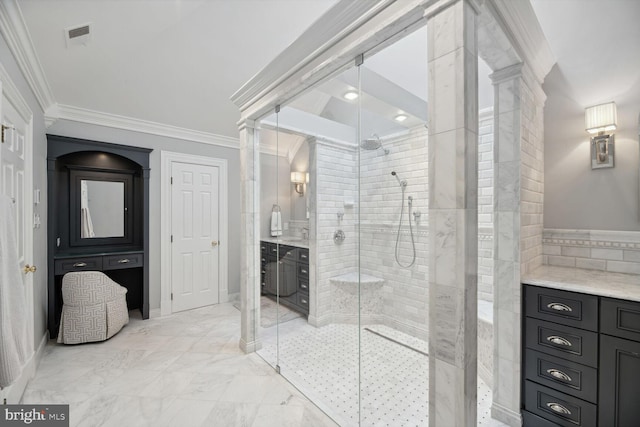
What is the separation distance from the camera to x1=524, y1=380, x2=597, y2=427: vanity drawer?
1473 mm

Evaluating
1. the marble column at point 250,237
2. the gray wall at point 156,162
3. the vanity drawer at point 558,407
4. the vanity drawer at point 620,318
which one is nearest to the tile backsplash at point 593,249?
the vanity drawer at point 620,318

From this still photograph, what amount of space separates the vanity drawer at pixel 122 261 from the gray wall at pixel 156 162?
143 mm

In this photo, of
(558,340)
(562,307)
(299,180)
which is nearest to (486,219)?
(562,307)

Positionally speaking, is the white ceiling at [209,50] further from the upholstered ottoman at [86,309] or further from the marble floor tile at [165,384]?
the marble floor tile at [165,384]

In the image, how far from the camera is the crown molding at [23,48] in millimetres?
1739

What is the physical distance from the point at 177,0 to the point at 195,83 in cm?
103

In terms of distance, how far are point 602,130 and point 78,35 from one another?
4125mm

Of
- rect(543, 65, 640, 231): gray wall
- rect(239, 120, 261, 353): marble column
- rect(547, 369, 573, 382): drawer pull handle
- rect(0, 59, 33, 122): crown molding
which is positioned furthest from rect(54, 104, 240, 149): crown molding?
rect(547, 369, 573, 382): drawer pull handle

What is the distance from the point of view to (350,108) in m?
2.18

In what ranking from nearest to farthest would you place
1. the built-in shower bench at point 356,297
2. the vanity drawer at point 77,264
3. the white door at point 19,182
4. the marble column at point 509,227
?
1. the marble column at point 509,227
2. the white door at point 19,182
3. the built-in shower bench at point 356,297
4. the vanity drawer at point 77,264

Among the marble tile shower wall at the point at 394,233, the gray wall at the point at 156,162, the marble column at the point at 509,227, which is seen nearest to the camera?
the marble column at the point at 509,227

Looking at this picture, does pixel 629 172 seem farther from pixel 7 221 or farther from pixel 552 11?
pixel 7 221

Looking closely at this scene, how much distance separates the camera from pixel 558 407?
1562mm

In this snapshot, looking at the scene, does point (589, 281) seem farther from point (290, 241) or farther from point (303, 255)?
point (290, 241)
